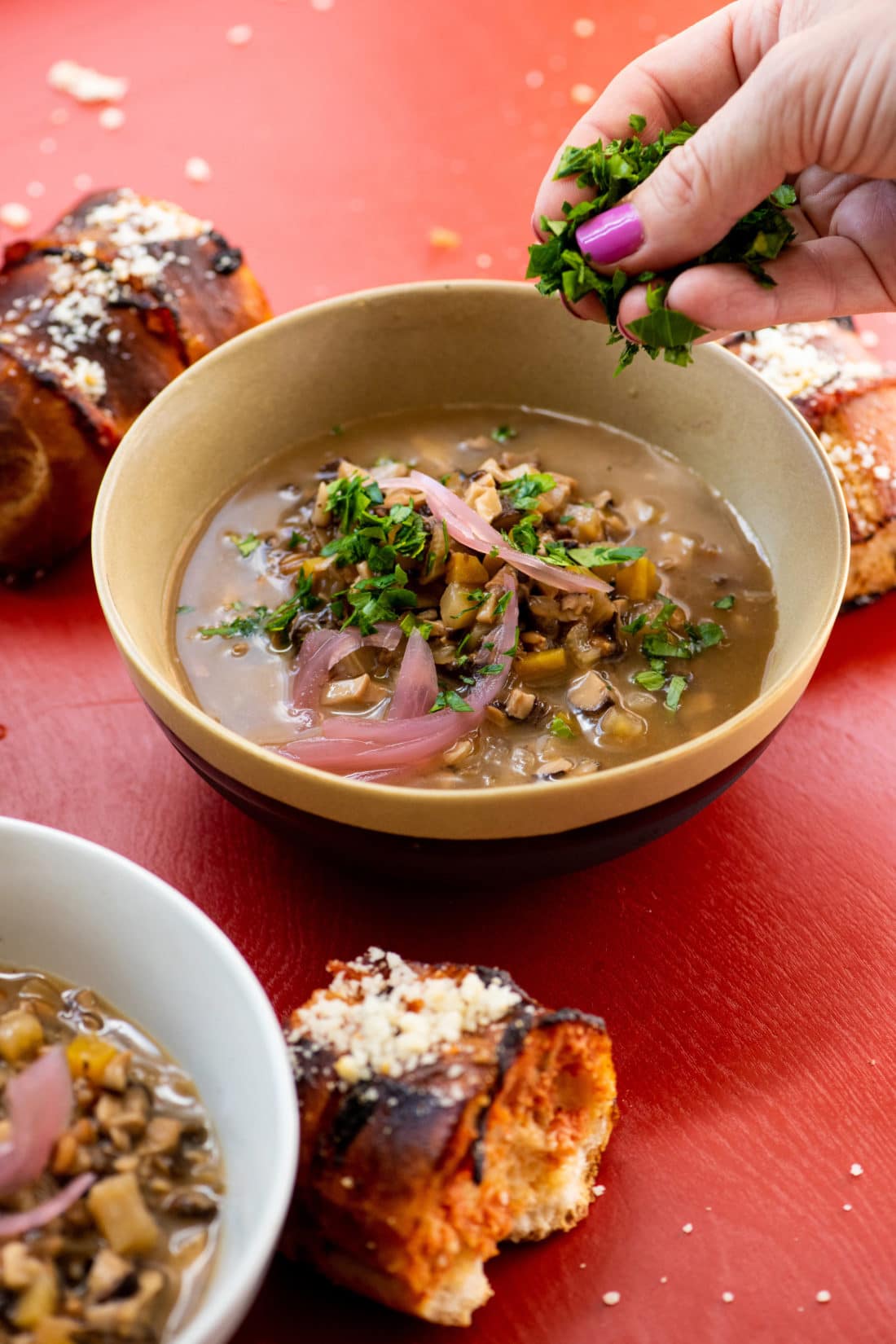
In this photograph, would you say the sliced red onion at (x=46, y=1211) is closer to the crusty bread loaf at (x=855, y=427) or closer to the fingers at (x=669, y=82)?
the fingers at (x=669, y=82)

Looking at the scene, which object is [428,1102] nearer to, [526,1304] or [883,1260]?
[526,1304]

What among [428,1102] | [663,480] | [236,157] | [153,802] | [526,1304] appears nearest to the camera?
[428,1102]

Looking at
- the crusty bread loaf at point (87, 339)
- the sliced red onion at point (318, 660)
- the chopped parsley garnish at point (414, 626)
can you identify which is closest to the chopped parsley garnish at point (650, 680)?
the chopped parsley garnish at point (414, 626)

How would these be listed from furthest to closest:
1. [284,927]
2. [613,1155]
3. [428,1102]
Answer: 1. [284,927]
2. [613,1155]
3. [428,1102]

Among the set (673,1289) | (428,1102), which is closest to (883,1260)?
(673,1289)

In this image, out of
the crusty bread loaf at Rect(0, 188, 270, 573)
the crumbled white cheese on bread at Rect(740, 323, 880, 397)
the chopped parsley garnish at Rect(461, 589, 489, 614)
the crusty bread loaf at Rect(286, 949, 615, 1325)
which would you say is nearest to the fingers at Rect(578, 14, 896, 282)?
the chopped parsley garnish at Rect(461, 589, 489, 614)

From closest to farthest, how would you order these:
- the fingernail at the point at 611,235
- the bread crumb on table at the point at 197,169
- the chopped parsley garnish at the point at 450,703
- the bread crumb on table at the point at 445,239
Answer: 1. the fingernail at the point at 611,235
2. the chopped parsley garnish at the point at 450,703
3. the bread crumb on table at the point at 445,239
4. the bread crumb on table at the point at 197,169

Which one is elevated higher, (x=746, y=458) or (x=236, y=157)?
(x=236, y=157)

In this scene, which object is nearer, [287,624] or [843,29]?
[843,29]
